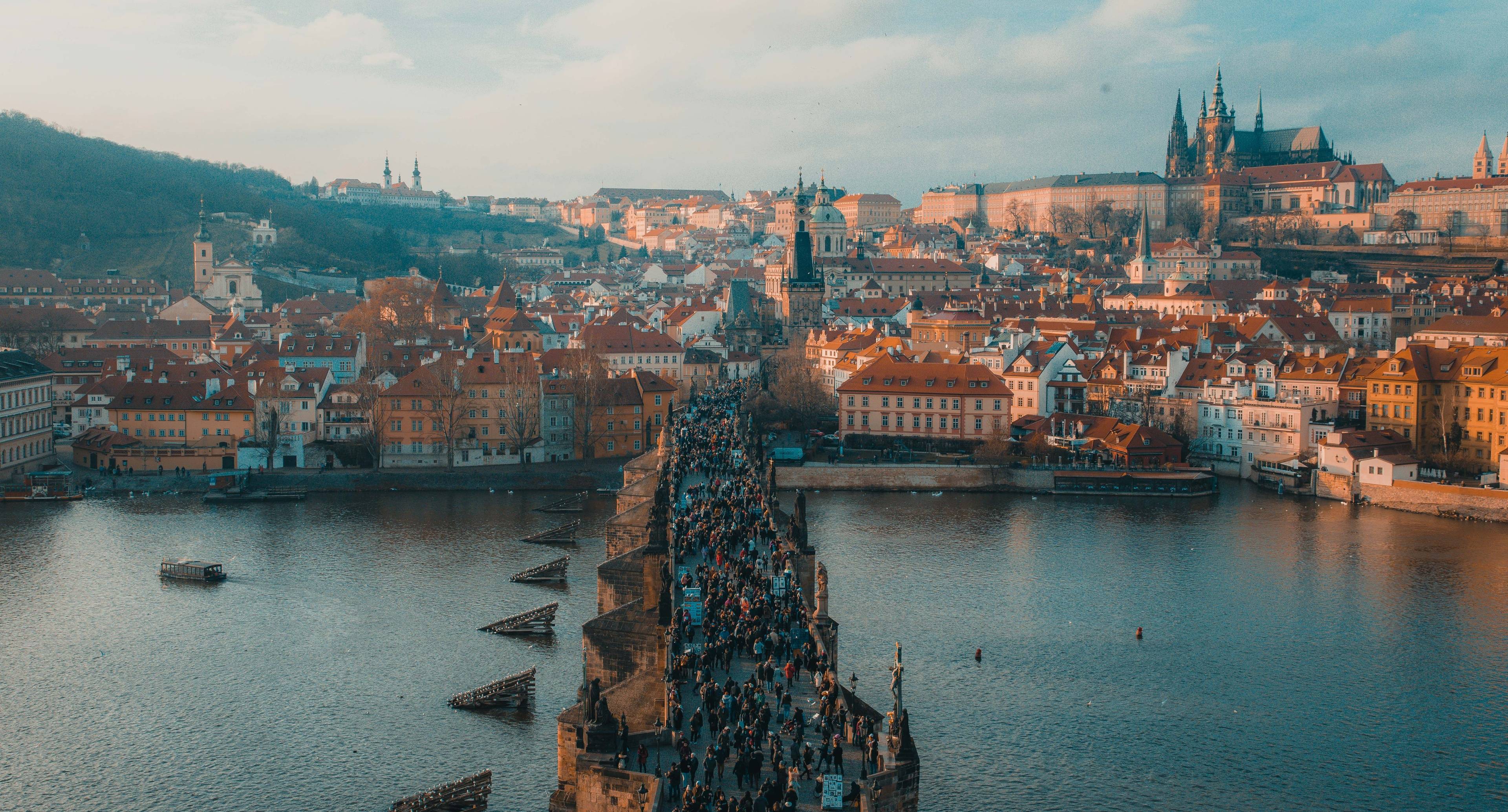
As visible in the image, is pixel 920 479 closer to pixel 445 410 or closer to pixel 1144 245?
pixel 445 410

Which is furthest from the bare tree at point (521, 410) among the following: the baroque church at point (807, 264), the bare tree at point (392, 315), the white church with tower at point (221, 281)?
the white church with tower at point (221, 281)

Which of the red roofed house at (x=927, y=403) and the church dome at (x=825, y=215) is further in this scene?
the church dome at (x=825, y=215)

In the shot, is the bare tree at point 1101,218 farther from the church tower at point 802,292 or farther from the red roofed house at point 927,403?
the red roofed house at point 927,403

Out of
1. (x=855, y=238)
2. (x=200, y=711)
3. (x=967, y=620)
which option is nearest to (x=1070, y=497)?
(x=967, y=620)

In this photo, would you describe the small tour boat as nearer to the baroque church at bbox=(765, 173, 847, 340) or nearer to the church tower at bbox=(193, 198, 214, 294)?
the baroque church at bbox=(765, 173, 847, 340)

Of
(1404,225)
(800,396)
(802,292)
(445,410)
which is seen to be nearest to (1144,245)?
(1404,225)

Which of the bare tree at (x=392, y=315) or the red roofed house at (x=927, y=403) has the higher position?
the bare tree at (x=392, y=315)

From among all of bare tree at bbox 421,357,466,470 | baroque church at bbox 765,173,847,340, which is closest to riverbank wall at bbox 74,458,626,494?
bare tree at bbox 421,357,466,470
